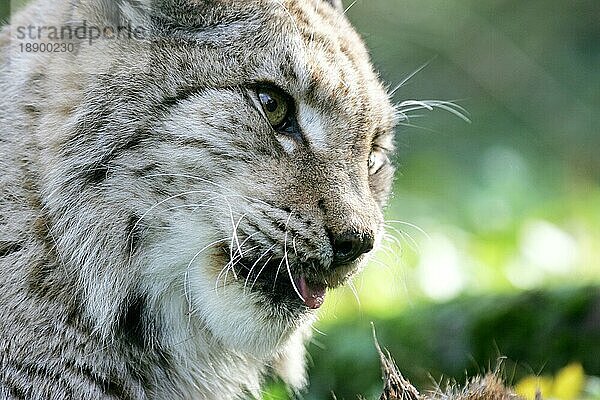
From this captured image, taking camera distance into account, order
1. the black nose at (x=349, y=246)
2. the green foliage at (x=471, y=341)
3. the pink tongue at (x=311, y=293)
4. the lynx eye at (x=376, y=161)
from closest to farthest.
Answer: the black nose at (x=349, y=246) → the pink tongue at (x=311, y=293) → the lynx eye at (x=376, y=161) → the green foliage at (x=471, y=341)

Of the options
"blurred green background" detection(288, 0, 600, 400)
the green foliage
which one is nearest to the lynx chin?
"blurred green background" detection(288, 0, 600, 400)

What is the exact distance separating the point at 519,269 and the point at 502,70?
6344 millimetres

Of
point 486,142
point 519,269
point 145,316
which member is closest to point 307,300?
point 145,316

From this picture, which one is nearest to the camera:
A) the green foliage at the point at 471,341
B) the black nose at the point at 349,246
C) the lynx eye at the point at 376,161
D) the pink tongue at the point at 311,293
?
the black nose at the point at 349,246

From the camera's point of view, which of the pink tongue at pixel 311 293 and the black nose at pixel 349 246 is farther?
the pink tongue at pixel 311 293

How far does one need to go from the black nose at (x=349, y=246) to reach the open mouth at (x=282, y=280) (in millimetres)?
110

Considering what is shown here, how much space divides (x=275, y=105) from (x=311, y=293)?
2.41 ft

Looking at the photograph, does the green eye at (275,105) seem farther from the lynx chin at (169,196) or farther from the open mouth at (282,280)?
the open mouth at (282,280)

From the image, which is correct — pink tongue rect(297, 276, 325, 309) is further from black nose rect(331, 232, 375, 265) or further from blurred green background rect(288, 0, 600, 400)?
blurred green background rect(288, 0, 600, 400)

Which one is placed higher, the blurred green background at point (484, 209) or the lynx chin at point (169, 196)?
the lynx chin at point (169, 196)

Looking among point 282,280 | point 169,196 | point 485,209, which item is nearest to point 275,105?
point 169,196

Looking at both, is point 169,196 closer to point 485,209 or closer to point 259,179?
point 259,179

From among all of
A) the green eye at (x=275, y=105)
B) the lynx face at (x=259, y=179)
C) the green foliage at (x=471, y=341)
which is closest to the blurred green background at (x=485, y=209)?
the green foliage at (x=471, y=341)

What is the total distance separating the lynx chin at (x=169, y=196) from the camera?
3738 mm
